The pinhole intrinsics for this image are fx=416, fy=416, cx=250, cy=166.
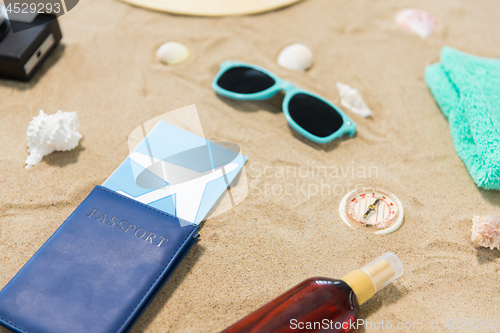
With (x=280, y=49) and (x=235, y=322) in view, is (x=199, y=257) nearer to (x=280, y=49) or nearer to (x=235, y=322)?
(x=235, y=322)

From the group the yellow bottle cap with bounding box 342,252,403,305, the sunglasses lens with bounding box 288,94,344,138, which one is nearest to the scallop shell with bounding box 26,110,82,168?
the sunglasses lens with bounding box 288,94,344,138

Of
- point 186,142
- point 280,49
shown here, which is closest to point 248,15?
point 280,49

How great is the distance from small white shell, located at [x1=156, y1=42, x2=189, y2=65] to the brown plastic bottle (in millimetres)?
935

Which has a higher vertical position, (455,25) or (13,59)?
(13,59)

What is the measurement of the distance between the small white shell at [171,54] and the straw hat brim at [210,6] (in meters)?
0.25

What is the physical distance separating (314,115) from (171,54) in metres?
0.55

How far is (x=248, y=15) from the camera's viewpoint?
1.66 meters

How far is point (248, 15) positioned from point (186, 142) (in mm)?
718

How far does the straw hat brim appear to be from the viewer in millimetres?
1651

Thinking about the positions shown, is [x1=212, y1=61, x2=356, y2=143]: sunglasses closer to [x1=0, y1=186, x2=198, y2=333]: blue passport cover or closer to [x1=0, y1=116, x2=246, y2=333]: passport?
[x1=0, y1=116, x2=246, y2=333]: passport

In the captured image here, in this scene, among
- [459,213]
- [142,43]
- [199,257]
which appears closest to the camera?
[199,257]

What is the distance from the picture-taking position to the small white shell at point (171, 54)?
1458 mm

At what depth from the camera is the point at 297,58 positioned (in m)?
1.47

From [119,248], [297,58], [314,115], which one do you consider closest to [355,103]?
[314,115]
